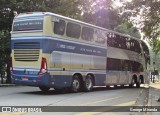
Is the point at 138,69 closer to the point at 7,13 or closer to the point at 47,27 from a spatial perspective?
the point at 7,13

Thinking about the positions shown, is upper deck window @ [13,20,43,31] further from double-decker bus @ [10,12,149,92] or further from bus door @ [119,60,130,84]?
bus door @ [119,60,130,84]

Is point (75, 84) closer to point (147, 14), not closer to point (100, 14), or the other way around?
point (147, 14)

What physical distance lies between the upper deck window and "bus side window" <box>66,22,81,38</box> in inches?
68.8

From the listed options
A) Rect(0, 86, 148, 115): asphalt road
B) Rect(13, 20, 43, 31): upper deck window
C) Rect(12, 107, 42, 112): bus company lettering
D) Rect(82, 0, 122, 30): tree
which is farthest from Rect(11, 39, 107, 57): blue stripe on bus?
Rect(82, 0, 122, 30): tree

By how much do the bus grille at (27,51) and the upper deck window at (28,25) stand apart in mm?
779

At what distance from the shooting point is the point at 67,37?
1839 cm

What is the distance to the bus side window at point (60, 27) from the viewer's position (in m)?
17.6

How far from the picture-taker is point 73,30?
62.1ft

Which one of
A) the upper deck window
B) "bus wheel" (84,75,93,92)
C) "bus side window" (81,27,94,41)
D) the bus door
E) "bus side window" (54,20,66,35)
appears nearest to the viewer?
the upper deck window

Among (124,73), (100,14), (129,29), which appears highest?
(100,14)

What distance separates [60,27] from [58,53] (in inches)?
53.5

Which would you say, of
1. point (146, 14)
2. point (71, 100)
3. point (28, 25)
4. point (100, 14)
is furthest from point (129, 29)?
point (71, 100)

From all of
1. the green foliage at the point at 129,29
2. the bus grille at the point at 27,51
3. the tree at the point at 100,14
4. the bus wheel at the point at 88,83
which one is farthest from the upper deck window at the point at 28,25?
the tree at the point at 100,14

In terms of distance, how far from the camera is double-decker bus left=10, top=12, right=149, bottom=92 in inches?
672
